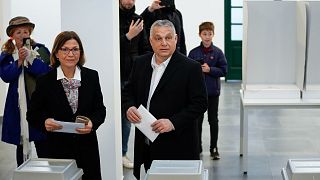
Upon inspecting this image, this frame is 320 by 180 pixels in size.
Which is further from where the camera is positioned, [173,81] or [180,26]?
[180,26]

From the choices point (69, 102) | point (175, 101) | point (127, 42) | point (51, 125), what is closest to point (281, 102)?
point (127, 42)

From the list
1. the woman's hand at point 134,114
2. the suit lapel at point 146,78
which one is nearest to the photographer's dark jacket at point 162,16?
the suit lapel at point 146,78

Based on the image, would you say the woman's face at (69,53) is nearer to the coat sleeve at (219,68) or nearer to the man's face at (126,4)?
the man's face at (126,4)

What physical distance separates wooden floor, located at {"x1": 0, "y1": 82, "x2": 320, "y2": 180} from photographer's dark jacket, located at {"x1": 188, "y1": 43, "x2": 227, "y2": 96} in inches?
30.9

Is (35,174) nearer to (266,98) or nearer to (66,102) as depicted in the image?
(66,102)

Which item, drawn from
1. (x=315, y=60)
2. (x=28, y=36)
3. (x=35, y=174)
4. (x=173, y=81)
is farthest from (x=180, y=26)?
(x=35, y=174)

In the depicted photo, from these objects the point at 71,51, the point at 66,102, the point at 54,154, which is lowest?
the point at 54,154

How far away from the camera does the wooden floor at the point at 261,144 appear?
5.82m

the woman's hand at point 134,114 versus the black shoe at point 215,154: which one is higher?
the woman's hand at point 134,114

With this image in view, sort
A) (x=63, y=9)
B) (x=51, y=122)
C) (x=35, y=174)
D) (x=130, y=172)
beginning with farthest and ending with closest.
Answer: (x=130, y=172), (x=63, y=9), (x=51, y=122), (x=35, y=174)

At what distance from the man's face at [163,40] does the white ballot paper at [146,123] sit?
352mm

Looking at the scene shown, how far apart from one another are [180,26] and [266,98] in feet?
3.69

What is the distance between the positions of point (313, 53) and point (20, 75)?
9.36ft

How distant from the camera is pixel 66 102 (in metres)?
3.56
